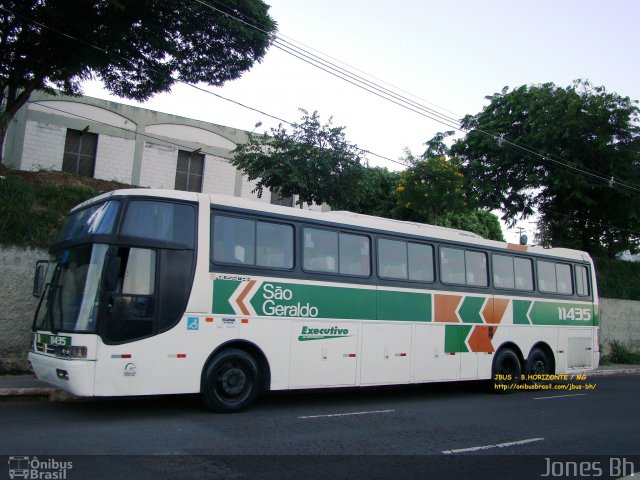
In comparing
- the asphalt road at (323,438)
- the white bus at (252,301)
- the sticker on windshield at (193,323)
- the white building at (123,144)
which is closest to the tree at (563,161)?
the white building at (123,144)

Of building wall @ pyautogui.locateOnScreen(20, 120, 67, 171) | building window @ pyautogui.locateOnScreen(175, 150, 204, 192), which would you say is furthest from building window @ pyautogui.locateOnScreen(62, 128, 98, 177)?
building window @ pyautogui.locateOnScreen(175, 150, 204, 192)

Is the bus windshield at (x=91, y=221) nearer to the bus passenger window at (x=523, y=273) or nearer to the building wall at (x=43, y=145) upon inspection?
the bus passenger window at (x=523, y=273)

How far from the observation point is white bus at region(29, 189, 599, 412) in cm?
804

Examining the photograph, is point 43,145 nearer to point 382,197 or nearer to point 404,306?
point 382,197

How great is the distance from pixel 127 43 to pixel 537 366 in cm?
1410

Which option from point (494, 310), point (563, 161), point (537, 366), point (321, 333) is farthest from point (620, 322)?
point (321, 333)

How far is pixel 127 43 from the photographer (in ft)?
53.8

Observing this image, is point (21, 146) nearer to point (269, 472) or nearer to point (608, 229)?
point (269, 472)

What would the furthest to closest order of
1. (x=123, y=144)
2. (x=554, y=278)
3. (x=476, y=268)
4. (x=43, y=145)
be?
1. (x=123, y=144)
2. (x=43, y=145)
3. (x=554, y=278)
4. (x=476, y=268)

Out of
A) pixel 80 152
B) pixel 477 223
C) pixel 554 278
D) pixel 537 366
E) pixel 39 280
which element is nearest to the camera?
pixel 39 280

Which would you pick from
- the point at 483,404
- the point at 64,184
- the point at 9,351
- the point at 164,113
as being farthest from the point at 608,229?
the point at 9,351

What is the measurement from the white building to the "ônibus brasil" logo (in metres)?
18.7

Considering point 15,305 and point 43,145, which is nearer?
point 15,305

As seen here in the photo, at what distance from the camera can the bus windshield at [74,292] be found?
26.0 feet
